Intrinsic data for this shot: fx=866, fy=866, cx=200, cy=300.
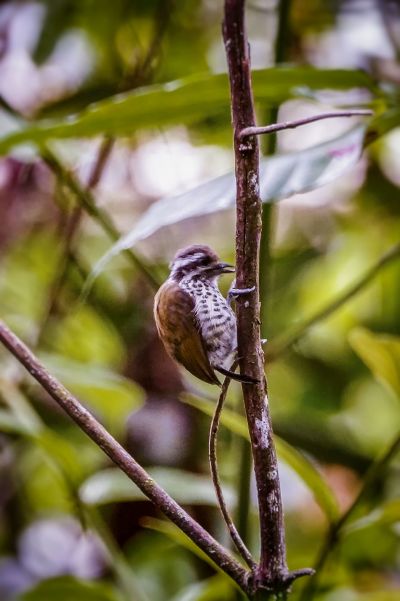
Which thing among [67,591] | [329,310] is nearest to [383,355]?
[329,310]

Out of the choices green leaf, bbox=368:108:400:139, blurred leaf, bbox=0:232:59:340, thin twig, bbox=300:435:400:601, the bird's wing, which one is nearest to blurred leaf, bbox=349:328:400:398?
thin twig, bbox=300:435:400:601

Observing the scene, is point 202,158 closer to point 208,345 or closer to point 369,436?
point 369,436

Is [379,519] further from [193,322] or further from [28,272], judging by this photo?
[28,272]

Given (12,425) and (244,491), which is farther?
(12,425)

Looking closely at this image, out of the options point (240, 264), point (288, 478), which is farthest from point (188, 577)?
point (240, 264)

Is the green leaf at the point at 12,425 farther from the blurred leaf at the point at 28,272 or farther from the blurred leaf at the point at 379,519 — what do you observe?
the blurred leaf at the point at 28,272

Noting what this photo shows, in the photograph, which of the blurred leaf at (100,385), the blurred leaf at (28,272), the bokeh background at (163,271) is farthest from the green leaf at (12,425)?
the blurred leaf at (28,272)

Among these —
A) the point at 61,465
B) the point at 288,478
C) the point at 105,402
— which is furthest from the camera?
the point at 288,478
